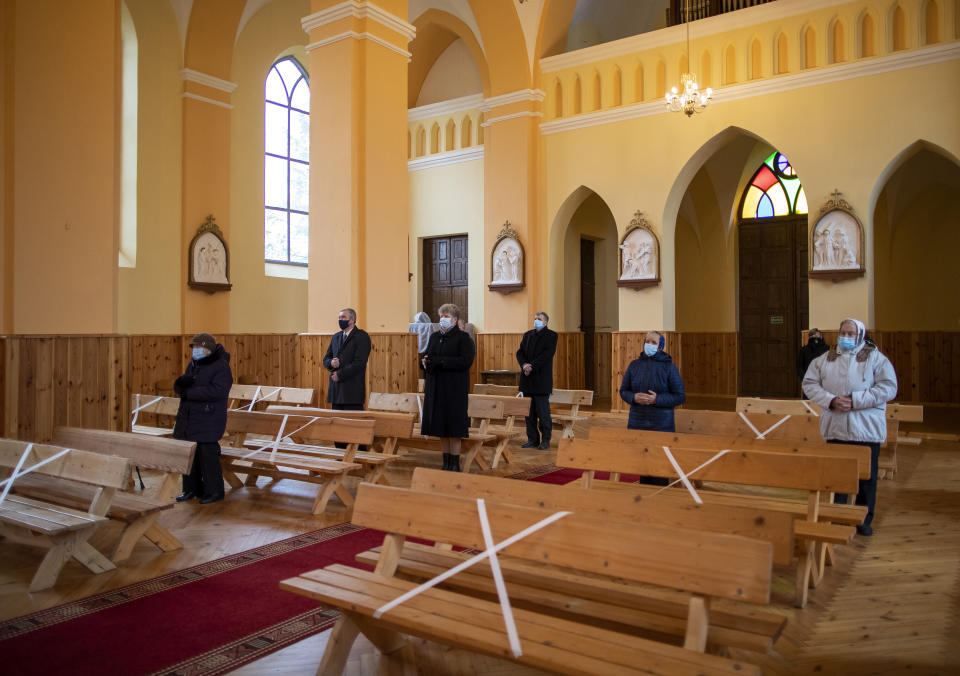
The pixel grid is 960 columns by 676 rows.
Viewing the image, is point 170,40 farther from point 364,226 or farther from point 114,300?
point 114,300

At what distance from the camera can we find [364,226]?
9.07 metres

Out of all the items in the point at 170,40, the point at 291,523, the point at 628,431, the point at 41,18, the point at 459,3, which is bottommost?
the point at 291,523

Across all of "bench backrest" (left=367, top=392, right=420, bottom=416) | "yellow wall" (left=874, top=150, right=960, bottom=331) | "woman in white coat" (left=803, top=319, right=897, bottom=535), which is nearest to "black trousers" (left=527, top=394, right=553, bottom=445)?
"bench backrest" (left=367, top=392, right=420, bottom=416)

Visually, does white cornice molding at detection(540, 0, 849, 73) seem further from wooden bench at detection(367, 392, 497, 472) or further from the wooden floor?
wooden bench at detection(367, 392, 497, 472)

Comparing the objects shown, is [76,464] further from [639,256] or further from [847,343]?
[639,256]

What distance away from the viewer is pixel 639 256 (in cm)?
1201

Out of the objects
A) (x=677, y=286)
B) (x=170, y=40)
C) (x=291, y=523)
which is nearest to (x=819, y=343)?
(x=677, y=286)

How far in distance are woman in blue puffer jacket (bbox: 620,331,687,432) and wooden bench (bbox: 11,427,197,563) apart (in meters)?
3.46

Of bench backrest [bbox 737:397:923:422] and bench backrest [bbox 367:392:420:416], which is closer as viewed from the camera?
bench backrest [bbox 737:397:923:422]

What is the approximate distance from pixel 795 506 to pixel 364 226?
20.7 feet

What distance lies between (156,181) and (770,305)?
1210cm

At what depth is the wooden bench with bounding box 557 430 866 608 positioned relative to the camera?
3.68 meters

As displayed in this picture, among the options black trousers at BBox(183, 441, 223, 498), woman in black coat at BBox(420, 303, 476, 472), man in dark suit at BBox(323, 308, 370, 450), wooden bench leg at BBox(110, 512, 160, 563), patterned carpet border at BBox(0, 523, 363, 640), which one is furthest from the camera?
man in dark suit at BBox(323, 308, 370, 450)

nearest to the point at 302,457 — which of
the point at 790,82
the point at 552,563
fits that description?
the point at 552,563
